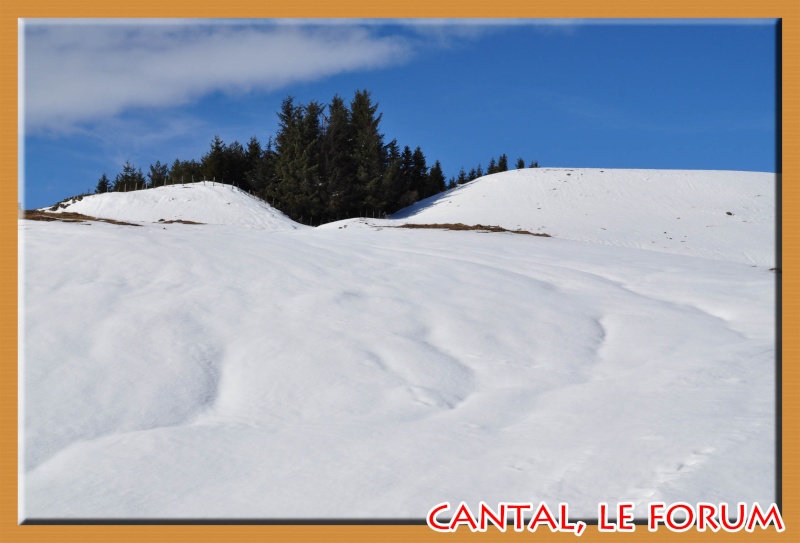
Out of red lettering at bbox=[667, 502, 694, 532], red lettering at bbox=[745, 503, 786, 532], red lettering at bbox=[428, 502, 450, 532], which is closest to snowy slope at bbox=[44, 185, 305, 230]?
red lettering at bbox=[428, 502, 450, 532]

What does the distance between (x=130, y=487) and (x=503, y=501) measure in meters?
2.19

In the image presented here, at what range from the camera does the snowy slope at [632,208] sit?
72.4ft

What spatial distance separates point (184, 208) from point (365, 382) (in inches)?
948

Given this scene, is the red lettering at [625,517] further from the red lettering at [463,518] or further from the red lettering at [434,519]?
the red lettering at [434,519]

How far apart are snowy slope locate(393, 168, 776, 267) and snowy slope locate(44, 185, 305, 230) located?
257 inches

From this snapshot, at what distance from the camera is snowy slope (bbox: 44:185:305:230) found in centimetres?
2664

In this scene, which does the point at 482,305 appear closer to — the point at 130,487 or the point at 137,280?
the point at 137,280

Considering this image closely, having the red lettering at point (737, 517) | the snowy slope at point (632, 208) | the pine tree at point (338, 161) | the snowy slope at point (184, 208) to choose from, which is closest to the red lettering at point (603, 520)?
the red lettering at point (737, 517)

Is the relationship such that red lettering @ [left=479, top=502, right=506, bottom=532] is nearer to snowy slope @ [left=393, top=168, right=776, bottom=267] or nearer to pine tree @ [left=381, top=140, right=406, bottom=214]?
snowy slope @ [left=393, top=168, right=776, bottom=267]

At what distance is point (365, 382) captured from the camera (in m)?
5.63

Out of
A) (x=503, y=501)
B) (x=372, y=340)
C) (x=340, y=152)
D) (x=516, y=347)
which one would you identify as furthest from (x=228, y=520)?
(x=340, y=152)

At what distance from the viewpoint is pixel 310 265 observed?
9.79 meters

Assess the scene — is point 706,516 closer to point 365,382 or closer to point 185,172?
point 365,382

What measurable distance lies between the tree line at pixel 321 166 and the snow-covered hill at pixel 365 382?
21424 millimetres
